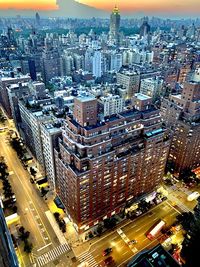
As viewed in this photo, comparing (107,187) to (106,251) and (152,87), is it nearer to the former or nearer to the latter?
(106,251)

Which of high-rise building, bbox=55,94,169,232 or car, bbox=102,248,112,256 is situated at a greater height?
high-rise building, bbox=55,94,169,232

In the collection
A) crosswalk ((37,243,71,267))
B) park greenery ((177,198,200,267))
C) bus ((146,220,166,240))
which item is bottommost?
crosswalk ((37,243,71,267))

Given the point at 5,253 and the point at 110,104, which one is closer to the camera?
the point at 5,253

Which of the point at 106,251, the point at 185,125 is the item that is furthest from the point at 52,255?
the point at 185,125

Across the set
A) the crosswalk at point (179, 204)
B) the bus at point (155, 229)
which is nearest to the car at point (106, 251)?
the bus at point (155, 229)

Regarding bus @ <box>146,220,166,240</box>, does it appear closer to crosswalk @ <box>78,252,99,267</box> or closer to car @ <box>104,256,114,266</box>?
car @ <box>104,256,114,266</box>

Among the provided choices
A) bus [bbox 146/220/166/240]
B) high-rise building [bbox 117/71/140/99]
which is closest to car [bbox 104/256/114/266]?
bus [bbox 146/220/166/240]
